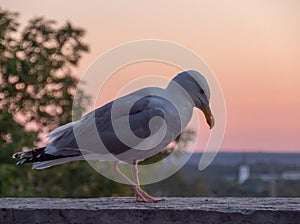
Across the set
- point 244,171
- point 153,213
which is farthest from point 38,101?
point 153,213

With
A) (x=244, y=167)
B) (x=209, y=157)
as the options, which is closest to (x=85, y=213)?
(x=209, y=157)

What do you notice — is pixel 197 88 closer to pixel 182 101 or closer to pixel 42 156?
pixel 182 101

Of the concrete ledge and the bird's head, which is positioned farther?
the bird's head

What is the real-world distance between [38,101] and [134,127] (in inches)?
243

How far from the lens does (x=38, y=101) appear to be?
35.7 ft

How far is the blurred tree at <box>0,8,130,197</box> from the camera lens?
32.2 ft

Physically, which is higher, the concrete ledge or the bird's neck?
the bird's neck

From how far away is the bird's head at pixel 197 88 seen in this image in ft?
15.7

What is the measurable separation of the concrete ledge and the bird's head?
75 cm

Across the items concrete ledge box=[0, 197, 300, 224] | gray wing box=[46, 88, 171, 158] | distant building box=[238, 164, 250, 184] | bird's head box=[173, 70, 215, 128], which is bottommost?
distant building box=[238, 164, 250, 184]

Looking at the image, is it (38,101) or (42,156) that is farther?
(38,101)

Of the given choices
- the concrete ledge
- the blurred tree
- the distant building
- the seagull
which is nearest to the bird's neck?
the seagull

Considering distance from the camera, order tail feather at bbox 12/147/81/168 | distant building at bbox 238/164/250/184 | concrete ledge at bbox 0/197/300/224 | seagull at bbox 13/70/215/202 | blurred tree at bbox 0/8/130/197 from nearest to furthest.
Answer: concrete ledge at bbox 0/197/300/224
seagull at bbox 13/70/215/202
tail feather at bbox 12/147/81/168
blurred tree at bbox 0/8/130/197
distant building at bbox 238/164/250/184

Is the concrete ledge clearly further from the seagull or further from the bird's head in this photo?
the bird's head
